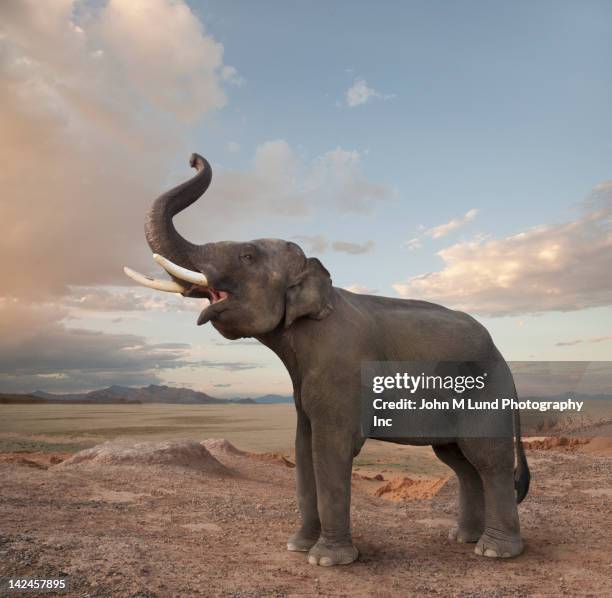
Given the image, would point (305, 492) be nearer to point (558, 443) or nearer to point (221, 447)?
point (221, 447)

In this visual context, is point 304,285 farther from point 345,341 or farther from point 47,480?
point 47,480

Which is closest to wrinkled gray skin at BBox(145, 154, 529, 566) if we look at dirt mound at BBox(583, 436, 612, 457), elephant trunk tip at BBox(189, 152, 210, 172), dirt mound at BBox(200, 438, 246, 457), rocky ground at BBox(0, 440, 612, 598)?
elephant trunk tip at BBox(189, 152, 210, 172)

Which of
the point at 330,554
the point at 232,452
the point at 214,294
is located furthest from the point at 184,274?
the point at 232,452

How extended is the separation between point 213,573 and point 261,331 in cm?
214

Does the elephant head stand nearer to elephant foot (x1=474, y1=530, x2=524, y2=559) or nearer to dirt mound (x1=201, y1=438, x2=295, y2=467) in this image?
elephant foot (x1=474, y1=530, x2=524, y2=559)

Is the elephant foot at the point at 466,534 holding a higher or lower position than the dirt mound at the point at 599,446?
lower

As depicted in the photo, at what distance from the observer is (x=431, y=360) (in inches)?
225

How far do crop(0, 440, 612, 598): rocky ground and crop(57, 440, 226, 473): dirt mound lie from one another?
4 cm

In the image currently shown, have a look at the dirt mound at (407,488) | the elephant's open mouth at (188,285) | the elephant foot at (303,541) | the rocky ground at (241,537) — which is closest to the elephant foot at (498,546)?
the rocky ground at (241,537)

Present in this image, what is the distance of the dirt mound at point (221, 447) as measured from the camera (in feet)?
45.4

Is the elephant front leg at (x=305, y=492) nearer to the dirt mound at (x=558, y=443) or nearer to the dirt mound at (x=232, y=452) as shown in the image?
the dirt mound at (x=232, y=452)

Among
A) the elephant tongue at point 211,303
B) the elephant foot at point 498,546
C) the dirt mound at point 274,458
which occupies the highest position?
the elephant tongue at point 211,303

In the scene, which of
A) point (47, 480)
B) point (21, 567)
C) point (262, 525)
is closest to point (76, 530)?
point (21, 567)

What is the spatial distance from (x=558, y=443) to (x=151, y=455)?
38.6 ft
